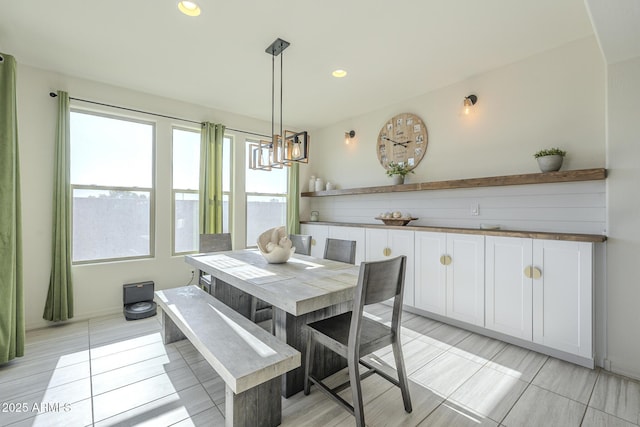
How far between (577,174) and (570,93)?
33.5 inches

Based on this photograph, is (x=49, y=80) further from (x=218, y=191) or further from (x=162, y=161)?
(x=218, y=191)

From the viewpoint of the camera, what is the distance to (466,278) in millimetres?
2885

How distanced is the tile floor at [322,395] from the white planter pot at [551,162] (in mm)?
1669

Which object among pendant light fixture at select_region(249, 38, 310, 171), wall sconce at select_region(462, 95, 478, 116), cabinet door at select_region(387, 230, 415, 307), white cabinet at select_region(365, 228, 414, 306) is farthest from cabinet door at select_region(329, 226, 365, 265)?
wall sconce at select_region(462, 95, 478, 116)

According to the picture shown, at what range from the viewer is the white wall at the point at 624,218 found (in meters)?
2.12

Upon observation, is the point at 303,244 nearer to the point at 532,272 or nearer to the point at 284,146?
the point at 284,146

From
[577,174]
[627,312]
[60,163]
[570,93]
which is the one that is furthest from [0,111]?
[627,312]

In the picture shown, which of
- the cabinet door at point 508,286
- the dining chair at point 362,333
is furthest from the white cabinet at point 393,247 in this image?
the dining chair at point 362,333

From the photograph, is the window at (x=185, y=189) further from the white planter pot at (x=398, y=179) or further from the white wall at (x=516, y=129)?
the white planter pot at (x=398, y=179)

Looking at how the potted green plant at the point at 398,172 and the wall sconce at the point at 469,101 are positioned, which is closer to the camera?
the wall sconce at the point at 469,101

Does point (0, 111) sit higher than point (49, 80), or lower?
lower

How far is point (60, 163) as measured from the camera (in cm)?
308

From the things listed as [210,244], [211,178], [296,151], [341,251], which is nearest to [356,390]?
[341,251]

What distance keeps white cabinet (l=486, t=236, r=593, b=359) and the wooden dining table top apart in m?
1.47
